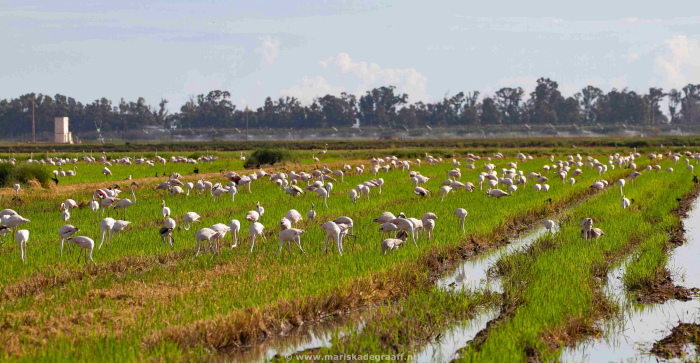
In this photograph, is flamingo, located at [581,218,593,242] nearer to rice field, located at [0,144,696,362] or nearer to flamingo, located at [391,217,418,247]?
rice field, located at [0,144,696,362]

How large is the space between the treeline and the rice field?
346 ft

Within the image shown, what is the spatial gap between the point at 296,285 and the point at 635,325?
4.22m

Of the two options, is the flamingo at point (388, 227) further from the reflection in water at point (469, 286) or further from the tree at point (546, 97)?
the tree at point (546, 97)

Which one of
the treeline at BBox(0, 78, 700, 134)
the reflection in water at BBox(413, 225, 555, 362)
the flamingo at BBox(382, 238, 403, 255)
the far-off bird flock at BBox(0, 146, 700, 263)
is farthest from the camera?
the treeline at BBox(0, 78, 700, 134)

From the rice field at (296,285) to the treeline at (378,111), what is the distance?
105608mm

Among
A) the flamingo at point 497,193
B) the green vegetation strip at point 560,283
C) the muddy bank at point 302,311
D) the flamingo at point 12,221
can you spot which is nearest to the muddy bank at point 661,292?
the green vegetation strip at point 560,283

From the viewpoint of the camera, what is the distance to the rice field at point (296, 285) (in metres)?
7.57

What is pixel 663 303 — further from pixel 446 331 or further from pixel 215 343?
pixel 215 343

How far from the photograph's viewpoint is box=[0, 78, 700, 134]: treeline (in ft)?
391

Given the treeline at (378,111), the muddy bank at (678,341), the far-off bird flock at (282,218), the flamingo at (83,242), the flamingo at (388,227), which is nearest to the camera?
the muddy bank at (678,341)

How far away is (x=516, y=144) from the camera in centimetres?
6525

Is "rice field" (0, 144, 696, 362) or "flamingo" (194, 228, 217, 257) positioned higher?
"flamingo" (194, 228, 217, 257)

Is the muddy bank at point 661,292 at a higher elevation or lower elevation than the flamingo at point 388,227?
lower

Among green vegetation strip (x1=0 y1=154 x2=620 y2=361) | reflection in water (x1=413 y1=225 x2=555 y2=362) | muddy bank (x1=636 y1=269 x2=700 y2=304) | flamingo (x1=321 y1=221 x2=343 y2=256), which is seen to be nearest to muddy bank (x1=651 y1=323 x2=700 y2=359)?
muddy bank (x1=636 y1=269 x2=700 y2=304)
